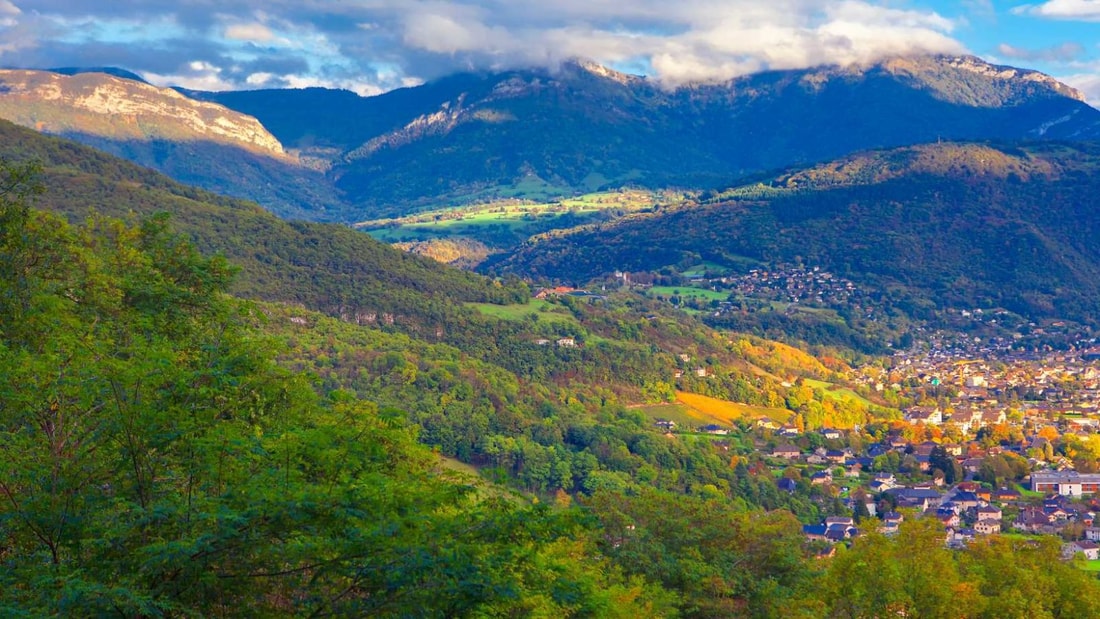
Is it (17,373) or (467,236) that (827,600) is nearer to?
(17,373)

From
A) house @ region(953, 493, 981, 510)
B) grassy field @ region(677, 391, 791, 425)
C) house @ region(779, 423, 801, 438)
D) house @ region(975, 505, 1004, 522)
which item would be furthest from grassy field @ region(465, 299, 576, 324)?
house @ region(975, 505, 1004, 522)

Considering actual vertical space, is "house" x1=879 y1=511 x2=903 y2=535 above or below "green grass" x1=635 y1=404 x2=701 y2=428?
below

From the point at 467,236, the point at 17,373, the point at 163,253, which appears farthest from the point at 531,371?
the point at 467,236

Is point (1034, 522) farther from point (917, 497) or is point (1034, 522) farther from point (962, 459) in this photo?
point (962, 459)

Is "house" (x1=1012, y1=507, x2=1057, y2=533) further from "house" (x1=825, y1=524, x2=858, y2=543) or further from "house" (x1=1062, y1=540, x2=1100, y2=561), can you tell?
"house" (x1=825, y1=524, x2=858, y2=543)

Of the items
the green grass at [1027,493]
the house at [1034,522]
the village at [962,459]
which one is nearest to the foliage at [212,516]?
the village at [962,459]

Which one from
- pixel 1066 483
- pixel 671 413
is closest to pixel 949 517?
pixel 1066 483

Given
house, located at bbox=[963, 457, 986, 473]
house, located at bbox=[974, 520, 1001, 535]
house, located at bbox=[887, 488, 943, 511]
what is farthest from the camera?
house, located at bbox=[963, 457, 986, 473]
